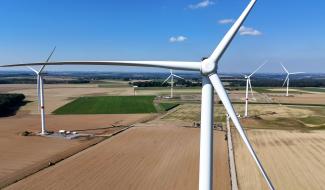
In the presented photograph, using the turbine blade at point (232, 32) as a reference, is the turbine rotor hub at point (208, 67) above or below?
below

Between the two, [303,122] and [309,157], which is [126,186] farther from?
[303,122]

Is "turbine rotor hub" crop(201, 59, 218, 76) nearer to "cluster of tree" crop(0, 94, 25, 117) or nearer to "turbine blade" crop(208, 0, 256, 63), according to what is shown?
"turbine blade" crop(208, 0, 256, 63)

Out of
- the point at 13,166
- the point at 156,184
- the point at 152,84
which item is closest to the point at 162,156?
the point at 156,184

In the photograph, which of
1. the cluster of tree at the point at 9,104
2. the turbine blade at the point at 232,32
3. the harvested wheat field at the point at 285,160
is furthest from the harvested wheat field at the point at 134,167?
the cluster of tree at the point at 9,104

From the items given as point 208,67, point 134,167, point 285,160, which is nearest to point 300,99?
point 285,160

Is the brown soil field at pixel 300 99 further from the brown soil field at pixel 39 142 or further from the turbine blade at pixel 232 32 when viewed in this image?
the turbine blade at pixel 232 32

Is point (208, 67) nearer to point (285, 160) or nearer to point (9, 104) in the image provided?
point (285, 160)
